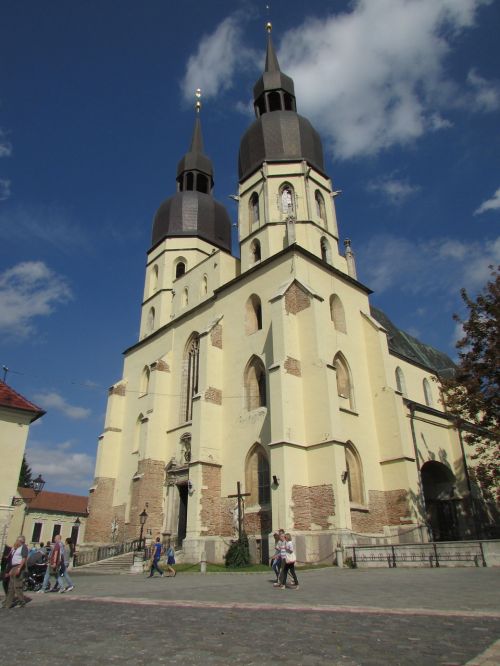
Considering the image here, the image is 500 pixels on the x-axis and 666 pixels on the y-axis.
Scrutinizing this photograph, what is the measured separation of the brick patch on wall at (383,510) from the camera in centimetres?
2031

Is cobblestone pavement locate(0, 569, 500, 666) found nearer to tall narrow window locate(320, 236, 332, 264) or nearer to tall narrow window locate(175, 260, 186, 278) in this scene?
tall narrow window locate(320, 236, 332, 264)

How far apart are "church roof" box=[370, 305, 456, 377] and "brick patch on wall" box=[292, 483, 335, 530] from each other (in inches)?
541

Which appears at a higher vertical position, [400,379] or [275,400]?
[400,379]

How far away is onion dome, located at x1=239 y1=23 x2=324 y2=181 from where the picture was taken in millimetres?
29312

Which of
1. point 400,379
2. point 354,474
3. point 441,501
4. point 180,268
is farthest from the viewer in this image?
point 180,268

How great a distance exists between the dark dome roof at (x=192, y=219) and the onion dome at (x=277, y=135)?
604cm

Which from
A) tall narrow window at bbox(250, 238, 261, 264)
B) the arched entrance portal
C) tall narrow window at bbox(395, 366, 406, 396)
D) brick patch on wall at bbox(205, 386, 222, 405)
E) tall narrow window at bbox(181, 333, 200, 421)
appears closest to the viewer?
brick patch on wall at bbox(205, 386, 222, 405)

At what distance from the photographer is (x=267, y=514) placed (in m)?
20.0

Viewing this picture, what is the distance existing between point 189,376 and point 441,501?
15.9 m

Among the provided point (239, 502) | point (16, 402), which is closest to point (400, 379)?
point (239, 502)

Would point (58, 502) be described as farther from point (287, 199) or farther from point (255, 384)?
point (287, 199)

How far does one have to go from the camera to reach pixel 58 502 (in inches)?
2061

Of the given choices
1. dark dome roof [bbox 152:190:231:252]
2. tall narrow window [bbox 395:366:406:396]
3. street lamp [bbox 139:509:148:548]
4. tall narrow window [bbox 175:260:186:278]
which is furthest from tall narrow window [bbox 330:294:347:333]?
dark dome roof [bbox 152:190:231:252]

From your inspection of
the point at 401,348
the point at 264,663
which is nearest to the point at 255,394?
the point at 401,348
